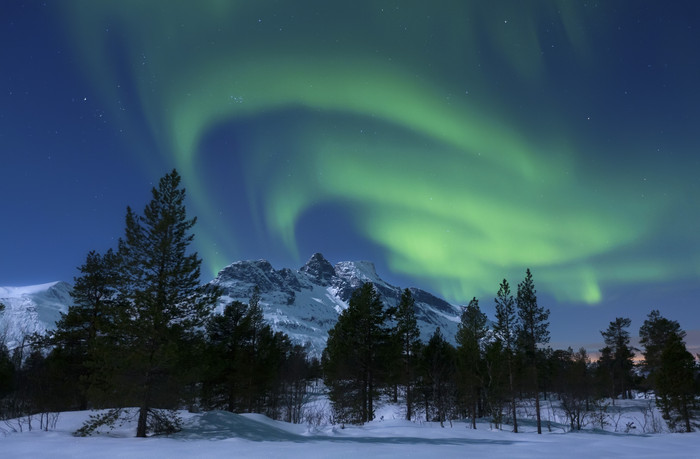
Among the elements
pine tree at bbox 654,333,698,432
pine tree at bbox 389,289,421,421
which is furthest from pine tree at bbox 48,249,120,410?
pine tree at bbox 654,333,698,432

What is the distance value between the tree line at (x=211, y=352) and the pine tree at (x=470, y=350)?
0.47ft

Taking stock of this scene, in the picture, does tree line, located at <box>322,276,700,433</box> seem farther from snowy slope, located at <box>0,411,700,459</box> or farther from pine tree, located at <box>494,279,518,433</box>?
snowy slope, located at <box>0,411,700,459</box>

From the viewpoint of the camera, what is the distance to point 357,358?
3256cm

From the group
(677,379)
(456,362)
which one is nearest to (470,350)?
(456,362)

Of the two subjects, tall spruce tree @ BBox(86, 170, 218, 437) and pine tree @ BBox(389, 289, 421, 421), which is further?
pine tree @ BBox(389, 289, 421, 421)

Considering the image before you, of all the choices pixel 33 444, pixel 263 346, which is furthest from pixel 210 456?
pixel 263 346

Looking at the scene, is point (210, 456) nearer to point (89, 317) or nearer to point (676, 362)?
point (89, 317)

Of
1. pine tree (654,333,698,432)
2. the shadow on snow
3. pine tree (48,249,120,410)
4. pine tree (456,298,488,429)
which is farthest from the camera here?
pine tree (456,298,488,429)

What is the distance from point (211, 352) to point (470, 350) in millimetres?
23302

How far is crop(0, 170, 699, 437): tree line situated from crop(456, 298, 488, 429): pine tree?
0.14 meters

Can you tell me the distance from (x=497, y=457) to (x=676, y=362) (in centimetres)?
3681

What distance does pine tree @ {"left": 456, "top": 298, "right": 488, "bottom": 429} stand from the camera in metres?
38.1

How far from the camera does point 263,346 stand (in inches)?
→ 1399

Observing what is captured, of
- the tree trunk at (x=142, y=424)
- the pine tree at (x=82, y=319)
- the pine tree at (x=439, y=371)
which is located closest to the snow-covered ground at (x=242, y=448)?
the tree trunk at (x=142, y=424)
